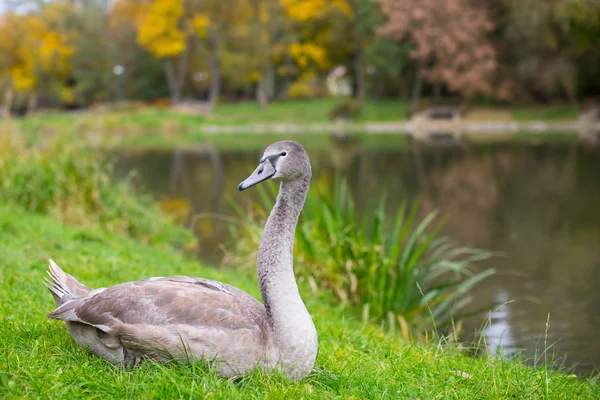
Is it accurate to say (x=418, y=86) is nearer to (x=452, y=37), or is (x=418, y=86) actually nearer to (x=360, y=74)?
(x=360, y=74)

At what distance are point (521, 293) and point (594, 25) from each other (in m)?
30.2

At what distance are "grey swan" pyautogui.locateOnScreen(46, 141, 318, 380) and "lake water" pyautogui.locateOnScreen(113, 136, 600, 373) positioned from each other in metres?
1.42

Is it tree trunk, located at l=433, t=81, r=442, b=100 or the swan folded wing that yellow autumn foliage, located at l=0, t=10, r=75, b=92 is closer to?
tree trunk, located at l=433, t=81, r=442, b=100

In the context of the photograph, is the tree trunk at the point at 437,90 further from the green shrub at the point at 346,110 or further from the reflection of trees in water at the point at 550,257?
the reflection of trees in water at the point at 550,257

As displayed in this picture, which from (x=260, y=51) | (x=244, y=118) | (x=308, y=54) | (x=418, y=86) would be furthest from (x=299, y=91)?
(x=418, y=86)

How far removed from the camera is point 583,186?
17016 millimetres

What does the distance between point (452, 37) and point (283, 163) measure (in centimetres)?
3958

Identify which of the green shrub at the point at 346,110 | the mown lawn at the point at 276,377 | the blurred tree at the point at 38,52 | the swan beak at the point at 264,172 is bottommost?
the green shrub at the point at 346,110

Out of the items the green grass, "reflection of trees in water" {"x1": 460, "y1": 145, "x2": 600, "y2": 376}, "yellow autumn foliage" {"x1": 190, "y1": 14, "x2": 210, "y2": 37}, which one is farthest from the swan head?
"yellow autumn foliage" {"x1": 190, "y1": 14, "x2": 210, "y2": 37}

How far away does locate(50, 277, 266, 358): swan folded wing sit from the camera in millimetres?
3137

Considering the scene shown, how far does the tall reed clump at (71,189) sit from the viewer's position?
972cm

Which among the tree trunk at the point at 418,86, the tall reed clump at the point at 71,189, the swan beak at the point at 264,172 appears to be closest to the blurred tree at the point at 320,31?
the tree trunk at the point at 418,86

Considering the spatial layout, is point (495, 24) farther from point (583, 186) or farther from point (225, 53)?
point (583, 186)

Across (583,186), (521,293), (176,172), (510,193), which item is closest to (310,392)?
(521,293)
